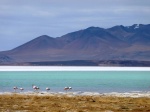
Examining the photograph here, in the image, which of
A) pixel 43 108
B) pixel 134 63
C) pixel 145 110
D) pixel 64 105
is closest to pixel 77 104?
pixel 64 105

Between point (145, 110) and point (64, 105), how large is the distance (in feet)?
11.4

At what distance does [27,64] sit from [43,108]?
5993 inches

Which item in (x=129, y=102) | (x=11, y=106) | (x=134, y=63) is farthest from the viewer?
(x=134, y=63)

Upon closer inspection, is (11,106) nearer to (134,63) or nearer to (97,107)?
(97,107)

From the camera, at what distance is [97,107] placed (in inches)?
739

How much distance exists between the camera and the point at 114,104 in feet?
66.1

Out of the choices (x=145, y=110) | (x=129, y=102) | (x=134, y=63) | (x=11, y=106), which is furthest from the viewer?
(x=134, y=63)

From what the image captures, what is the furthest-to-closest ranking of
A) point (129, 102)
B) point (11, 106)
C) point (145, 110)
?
point (129, 102)
point (11, 106)
point (145, 110)

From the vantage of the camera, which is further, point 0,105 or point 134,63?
point 134,63

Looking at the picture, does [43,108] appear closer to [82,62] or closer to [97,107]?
[97,107]

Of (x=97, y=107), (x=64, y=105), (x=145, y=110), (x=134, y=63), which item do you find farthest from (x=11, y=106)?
(x=134, y=63)

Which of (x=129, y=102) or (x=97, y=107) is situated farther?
(x=129, y=102)

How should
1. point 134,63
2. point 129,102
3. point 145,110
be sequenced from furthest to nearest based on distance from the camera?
point 134,63 → point 129,102 → point 145,110

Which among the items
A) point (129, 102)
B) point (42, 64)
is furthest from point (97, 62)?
point (129, 102)
